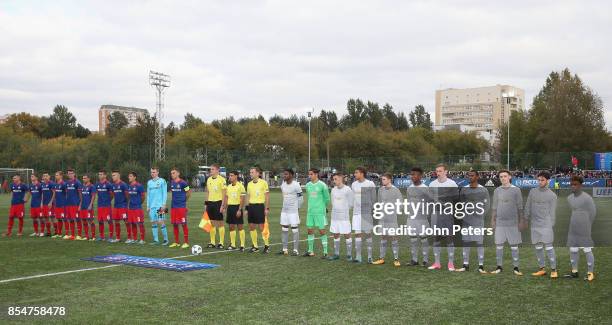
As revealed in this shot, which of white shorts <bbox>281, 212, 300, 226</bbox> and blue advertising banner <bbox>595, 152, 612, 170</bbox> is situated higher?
blue advertising banner <bbox>595, 152, 612, 170</bbox>

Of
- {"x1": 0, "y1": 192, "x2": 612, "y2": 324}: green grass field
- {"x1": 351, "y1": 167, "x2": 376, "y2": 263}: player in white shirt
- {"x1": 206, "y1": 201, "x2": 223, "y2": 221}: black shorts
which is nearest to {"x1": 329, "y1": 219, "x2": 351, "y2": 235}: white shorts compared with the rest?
{"x1": 351, "y1": 167, "x2": 376, "y2": 263}: player in white shirt

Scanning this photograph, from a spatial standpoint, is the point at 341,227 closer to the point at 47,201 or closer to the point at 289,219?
the point at 289,219

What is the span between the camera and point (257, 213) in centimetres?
1415

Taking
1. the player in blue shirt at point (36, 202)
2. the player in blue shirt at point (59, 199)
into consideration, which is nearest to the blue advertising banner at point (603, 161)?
the player in blue shirt at point (59, 199)

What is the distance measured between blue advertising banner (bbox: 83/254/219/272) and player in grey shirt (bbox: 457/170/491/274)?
212 inches

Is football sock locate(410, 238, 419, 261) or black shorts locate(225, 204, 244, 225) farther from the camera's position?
black shorts locate(225, 204, 244, 225)

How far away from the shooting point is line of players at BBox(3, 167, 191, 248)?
15.5 m

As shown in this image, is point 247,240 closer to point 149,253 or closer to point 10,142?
point 149,253

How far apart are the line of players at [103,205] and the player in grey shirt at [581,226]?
9506 millimetres

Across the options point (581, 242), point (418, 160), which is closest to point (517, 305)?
point (581, 242)

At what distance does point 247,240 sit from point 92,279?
6.79m

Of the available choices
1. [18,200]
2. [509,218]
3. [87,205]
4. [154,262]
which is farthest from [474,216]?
[18,200]

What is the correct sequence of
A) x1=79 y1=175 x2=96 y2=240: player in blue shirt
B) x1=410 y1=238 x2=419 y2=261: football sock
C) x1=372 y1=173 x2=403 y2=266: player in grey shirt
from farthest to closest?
x1=79 y1=175 x2=96 y2=240: player in blue shirt, x1=372 y1=173 x2=403 y2=266: player in grey shirt, x1=410 y1=238 x2=419 y2=261: football sock

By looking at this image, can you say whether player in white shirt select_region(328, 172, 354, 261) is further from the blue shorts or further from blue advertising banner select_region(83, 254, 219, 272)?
the blue shorts
